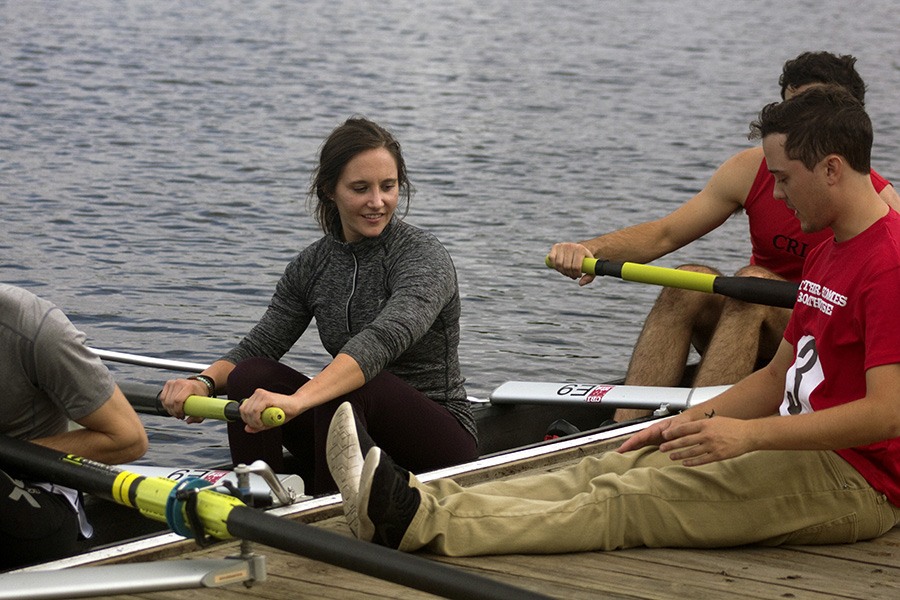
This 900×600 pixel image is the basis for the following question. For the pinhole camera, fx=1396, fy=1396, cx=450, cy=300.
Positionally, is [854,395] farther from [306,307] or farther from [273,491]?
[306,307]

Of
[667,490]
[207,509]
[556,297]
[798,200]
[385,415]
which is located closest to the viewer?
[207,509]

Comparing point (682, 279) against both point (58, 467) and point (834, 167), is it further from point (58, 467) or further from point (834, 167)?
point (58, 467)

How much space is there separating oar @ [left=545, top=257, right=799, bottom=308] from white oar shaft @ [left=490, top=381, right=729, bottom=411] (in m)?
0.36

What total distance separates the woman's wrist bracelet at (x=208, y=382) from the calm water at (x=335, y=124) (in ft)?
7.95

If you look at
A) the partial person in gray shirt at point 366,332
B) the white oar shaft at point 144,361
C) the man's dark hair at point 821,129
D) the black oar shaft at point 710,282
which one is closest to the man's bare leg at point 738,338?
the black oar shaft at point 710,282

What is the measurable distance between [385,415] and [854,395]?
1370 mm

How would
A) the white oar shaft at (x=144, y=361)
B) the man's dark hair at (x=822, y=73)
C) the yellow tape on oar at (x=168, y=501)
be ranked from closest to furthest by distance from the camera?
the yellow tape on oar at (x=168, y=501), the man's dark hair at (x=822, y=73), the white oar shaft at (x=144, y=361)

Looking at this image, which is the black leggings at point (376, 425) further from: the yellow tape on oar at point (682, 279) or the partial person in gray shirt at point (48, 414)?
the yellow tape on oar at point (682, 279)

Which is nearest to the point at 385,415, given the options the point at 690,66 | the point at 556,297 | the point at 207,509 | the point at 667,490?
the point at 667,490

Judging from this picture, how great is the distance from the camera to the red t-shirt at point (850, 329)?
3248 mm

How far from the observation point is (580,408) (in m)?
5.65

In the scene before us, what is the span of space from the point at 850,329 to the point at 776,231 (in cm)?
192

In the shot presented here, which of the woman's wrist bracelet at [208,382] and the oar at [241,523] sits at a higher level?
the oar at [241,523]

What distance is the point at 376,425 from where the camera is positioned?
4.12 meters
